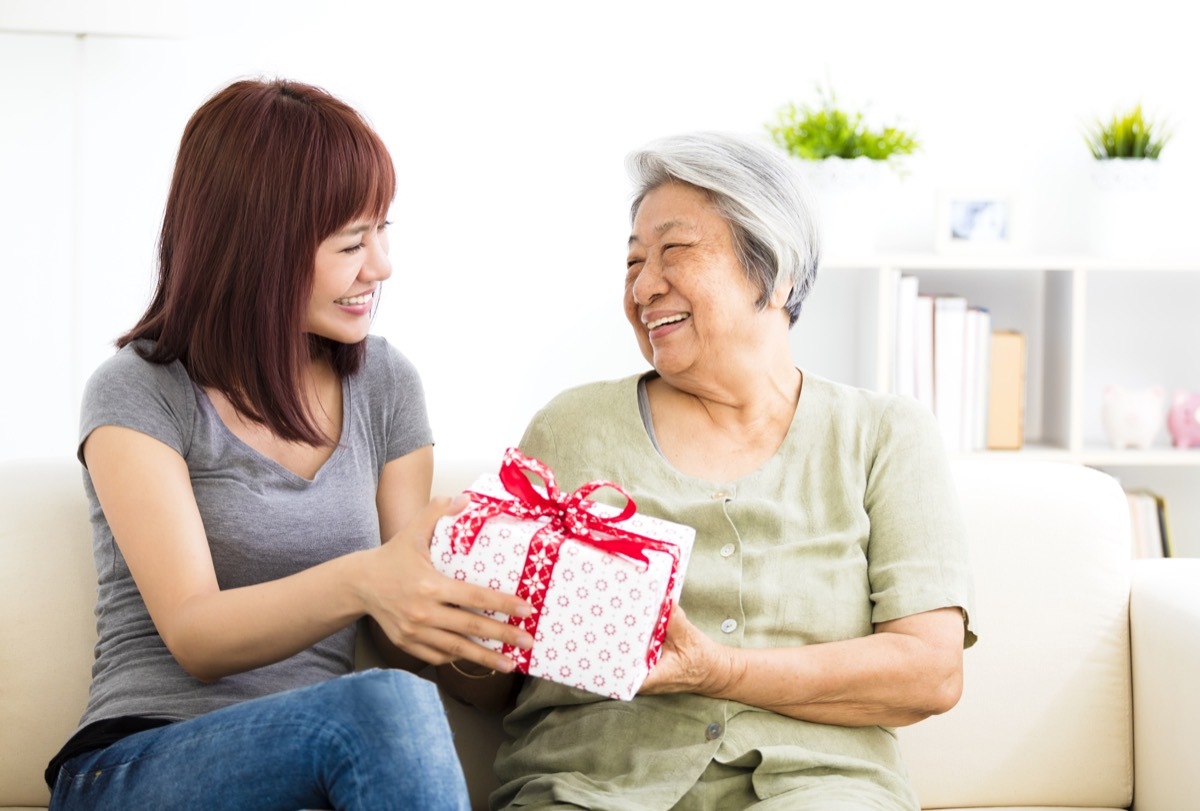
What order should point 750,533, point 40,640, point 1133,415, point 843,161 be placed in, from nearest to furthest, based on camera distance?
point 750,533 → point 40,640 → point 843,161 → point 1133,415

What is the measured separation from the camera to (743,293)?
1.62m

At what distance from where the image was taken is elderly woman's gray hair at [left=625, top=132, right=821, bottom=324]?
159 centimetres

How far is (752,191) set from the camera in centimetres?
159

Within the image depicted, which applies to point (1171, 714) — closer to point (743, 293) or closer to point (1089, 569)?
point (1089, 569)

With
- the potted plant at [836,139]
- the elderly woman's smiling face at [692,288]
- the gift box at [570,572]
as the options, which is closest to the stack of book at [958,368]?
the potted plant at [836,139]

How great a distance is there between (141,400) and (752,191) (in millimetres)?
778

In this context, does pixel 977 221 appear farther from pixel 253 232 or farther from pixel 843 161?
pixel 253 232

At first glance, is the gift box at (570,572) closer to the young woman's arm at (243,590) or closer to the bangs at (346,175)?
the young woman's arm at (243,590)

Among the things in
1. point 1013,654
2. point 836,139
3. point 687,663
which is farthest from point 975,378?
point 687,663

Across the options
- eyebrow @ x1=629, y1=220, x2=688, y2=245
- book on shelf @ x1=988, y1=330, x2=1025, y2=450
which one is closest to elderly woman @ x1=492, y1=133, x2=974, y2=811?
eyebrow @ x1=629, y1=220, x2=688, y2=245

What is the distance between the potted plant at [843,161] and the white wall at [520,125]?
0.18m

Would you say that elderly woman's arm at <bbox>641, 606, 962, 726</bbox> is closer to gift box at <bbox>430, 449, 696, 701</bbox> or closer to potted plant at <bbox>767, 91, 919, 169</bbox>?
gift box at <bbox>430, 449, 696, 701</bbox>

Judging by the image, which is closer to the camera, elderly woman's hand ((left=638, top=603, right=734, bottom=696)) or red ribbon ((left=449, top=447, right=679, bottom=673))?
red ribbon ((left=449, top=447, right=679, bottom=673))

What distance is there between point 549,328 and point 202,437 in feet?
5.54
